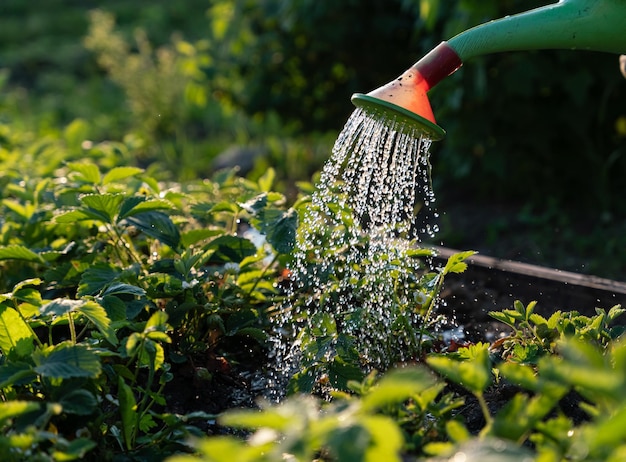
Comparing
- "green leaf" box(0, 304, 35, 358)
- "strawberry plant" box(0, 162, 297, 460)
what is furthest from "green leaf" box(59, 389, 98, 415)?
"green leaf" box(0, 304, 35, 358)

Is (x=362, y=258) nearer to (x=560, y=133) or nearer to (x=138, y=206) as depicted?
(x=138, y=206)

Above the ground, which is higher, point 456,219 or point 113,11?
point 113,11

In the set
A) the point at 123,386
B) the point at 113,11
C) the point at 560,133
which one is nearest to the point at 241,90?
the point at 560,133

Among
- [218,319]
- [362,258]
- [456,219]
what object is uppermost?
[362,258]

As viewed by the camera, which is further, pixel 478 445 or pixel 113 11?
pixel 113 11

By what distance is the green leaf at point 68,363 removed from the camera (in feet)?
4.60

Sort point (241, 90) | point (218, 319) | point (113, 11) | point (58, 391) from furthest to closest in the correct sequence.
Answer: point (113, 11) < point (241, 90) < point (218, 319) < point (58, 391)

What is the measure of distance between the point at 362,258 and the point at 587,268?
1717 mm

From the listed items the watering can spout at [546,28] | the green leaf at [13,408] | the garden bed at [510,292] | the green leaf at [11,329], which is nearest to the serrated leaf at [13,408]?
the green leaf at [13,408]

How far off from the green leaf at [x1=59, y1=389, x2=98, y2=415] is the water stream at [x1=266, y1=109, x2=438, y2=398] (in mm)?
453

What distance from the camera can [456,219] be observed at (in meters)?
4.39

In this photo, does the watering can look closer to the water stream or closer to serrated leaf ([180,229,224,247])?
the water stream

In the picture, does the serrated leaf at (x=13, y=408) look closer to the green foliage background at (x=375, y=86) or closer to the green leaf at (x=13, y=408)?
the green leaf at (x=13, y=408)

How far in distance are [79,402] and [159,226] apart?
0.69m
